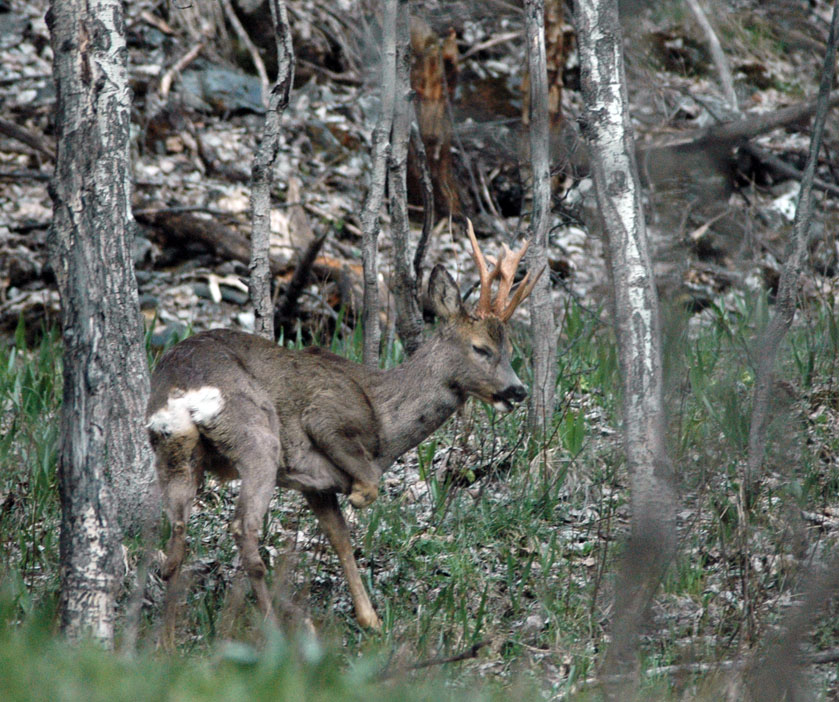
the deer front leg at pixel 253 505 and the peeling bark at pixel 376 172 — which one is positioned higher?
the peeling bark at pixel 376 172

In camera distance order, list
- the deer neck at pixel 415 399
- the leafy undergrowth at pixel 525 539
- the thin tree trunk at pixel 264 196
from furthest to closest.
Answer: the thin tree trunk at pixel 264 196 < the deer neck at pixel 415 399 < the leafy undergrowth at pixel 525 539

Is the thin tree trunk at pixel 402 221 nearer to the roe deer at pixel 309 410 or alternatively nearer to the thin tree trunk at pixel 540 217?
the thin tree trunk at pixel 540 217

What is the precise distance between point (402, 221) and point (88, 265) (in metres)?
3.28

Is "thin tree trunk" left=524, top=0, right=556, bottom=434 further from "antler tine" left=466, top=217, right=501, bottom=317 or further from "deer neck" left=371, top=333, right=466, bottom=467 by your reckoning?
"deer neck" left=371, top=333, right=466, bottom=467

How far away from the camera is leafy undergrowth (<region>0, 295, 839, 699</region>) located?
479 cm

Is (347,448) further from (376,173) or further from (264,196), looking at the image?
(376,173)

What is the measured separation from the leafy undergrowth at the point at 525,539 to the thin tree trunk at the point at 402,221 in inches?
30.0

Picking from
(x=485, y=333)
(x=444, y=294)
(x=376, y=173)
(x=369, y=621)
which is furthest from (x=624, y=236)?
(x=376, y=173)

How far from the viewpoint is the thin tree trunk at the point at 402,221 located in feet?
Result: 23.2

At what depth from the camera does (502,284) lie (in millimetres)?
5730

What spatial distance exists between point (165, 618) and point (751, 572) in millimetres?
3063

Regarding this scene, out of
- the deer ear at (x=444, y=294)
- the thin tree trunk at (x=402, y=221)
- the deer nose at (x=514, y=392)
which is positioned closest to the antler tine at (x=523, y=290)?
the deer ear at (x=444, y=294)

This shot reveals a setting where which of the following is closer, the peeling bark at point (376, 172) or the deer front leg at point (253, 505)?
the deer front leg at point (253, 505)

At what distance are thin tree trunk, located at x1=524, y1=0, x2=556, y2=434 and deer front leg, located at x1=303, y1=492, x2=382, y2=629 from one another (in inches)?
69.7
